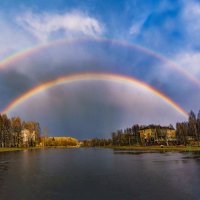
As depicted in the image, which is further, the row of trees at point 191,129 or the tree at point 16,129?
Result: the tree at point 16,129

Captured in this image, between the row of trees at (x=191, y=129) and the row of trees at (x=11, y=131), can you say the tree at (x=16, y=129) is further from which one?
the row of trees at (x=191, y=129)

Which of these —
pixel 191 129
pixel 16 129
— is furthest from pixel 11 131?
pixel 191 129

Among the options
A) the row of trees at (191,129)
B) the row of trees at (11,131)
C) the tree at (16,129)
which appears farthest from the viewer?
the tree at (16,129)

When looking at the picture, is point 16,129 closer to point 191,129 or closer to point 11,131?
point 11,131

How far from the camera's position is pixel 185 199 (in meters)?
21.2

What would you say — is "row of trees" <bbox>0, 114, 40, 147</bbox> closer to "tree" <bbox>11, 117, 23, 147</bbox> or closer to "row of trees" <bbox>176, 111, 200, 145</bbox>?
"tree" <bbox>11, 117, 23, 147</bbox>

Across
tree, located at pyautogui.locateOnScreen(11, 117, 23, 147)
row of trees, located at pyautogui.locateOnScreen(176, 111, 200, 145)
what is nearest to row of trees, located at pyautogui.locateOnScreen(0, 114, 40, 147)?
tree, located at pyautogui.locateOnScreen(11, 117, 23, 147)

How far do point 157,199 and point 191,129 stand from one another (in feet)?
457

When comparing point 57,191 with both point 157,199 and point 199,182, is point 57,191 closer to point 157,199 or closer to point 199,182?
point 157,199

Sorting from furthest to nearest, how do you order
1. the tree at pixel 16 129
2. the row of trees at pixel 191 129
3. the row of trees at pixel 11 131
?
the tree at pixel 16 129
the row of trees at pixel 11 131
the row of trees at pixel 191 129

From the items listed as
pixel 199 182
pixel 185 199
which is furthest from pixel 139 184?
pixel 185 199

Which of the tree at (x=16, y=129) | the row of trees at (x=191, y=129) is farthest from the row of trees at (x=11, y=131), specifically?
the row of trees at (x=191, y=129)

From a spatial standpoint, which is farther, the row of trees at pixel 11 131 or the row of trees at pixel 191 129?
the row of trees at pixel 11 131

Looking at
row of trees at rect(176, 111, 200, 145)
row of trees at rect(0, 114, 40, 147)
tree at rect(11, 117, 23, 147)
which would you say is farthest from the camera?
tree at rect(11, 117, 23, 147)
